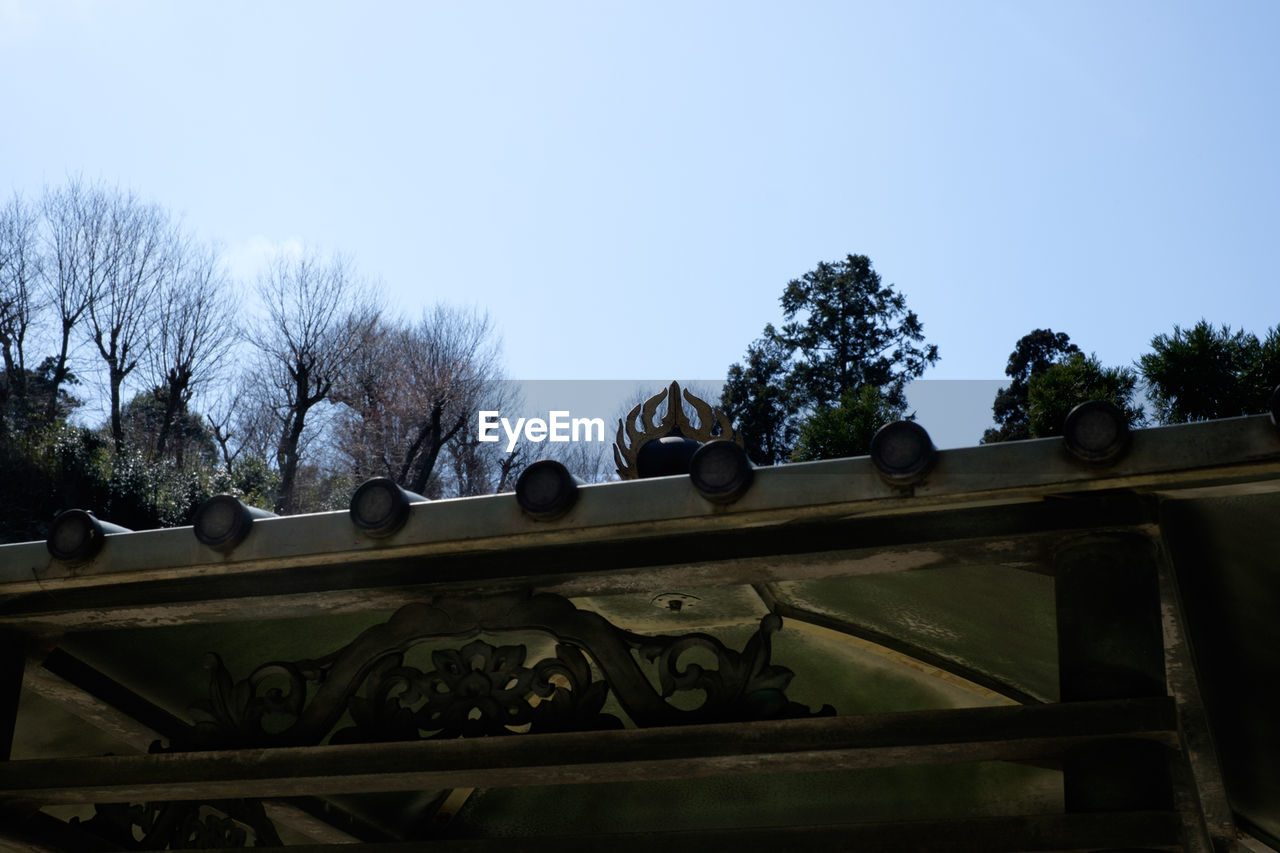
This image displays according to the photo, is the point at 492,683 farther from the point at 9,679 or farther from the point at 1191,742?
the point at 1191,742

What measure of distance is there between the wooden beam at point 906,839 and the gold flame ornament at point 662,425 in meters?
1.49

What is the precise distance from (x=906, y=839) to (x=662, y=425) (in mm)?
1821

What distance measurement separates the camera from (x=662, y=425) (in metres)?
4.09

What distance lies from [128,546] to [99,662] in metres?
0.81

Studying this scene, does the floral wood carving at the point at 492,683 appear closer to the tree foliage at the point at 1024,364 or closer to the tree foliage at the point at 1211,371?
the tree foliage at the point at 1211,371

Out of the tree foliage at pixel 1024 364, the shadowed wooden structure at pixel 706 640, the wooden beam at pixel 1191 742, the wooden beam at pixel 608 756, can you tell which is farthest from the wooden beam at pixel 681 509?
the tree foliage at pixel 1024 364

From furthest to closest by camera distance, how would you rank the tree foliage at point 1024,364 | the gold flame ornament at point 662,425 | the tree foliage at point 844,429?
the tree foliage at point 1024,364 < the tree foliage at point 844,429 < the gold flame ornament at point 662,425

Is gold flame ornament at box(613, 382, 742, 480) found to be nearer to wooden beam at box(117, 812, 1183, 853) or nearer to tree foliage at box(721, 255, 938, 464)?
wooden beam at box(117, 812, 1183, 853)

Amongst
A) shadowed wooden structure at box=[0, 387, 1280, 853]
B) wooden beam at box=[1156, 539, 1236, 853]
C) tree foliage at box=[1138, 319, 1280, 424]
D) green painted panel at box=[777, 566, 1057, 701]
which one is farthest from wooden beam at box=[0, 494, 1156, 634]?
tree foliage at box=[1138, 319, 1280, 424]

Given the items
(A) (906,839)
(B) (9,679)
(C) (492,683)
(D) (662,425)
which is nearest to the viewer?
(A) (906,839)

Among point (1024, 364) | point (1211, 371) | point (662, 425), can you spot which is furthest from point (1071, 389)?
point (662, 425)

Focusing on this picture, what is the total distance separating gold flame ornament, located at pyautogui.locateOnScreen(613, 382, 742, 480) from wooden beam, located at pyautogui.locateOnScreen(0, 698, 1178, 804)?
1.40m

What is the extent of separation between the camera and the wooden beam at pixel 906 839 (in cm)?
236

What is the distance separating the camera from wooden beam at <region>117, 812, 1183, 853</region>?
2357 millimetres
